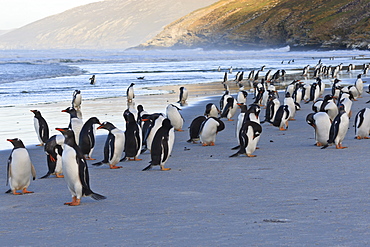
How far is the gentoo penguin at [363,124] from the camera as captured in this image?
989 cm

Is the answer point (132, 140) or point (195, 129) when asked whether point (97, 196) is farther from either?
point (195, 129)

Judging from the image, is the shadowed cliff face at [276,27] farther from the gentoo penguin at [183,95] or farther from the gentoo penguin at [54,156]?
the gentoo penguin at [54,156]

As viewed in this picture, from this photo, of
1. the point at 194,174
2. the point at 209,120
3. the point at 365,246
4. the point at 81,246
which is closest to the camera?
the point at 365,246

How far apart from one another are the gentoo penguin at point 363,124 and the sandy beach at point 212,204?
22.0 inches

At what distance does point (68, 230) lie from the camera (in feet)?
15.9

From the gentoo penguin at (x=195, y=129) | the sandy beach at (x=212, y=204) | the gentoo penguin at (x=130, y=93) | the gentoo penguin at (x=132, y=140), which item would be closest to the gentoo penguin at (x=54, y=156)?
the sandy beach at (x=212, y=204)

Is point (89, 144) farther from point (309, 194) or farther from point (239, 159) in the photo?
point (309, 194)

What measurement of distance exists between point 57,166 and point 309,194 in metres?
3.41

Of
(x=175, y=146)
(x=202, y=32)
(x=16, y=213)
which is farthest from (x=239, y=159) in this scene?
(x=202, y=32)

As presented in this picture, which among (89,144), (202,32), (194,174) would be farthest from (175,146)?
(202,32)

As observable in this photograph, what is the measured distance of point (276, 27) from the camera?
431ft

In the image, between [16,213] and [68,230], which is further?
[16,213]

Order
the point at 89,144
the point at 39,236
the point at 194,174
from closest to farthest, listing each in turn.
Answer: the point at 39,236, the point at 194,174, the point at 89,144

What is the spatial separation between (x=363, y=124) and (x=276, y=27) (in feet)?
408
